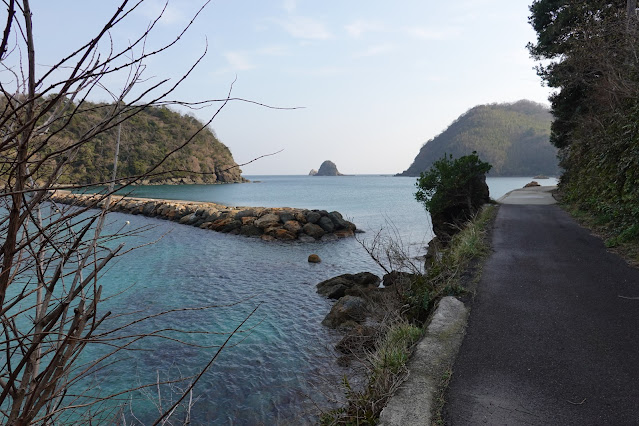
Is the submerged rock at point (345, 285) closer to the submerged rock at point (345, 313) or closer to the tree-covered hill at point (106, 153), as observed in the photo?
the submerged rock at point (345, 313)

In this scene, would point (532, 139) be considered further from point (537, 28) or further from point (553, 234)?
point (553, 234)

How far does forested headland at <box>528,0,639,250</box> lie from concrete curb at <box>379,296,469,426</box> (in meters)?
5.93

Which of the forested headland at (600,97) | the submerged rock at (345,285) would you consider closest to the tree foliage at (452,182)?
the forested headland at (600,97)

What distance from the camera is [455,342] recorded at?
482cm

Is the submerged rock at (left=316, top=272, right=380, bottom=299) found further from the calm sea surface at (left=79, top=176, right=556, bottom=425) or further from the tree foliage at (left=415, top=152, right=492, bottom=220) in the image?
the tree foliage at (left=415, top=152, right=492, bottom=220)

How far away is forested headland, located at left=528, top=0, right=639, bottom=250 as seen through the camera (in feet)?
34.5

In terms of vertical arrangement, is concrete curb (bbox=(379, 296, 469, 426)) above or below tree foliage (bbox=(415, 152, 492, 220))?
below

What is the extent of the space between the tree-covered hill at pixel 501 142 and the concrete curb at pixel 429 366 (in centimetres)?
13736

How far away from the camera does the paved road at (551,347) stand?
344 centimetres

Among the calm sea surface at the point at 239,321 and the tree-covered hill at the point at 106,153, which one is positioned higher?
the tree-covered hill at the point at 106,153

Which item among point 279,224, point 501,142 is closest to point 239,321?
point 279,224

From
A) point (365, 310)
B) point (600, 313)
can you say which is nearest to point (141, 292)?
point (365, 310)

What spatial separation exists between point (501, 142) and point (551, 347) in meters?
174

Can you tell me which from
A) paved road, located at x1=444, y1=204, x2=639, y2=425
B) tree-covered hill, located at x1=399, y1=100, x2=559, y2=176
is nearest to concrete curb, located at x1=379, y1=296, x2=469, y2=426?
paved road, located at x1=444, y1=204, x2=639, y2=425
